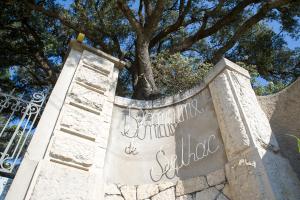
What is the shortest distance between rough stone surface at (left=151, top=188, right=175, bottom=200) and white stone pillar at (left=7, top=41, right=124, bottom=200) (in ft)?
2.41

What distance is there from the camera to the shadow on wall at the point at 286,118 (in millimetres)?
3412

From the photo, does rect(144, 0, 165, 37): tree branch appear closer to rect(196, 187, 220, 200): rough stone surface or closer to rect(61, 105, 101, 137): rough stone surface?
rect(61, 105, 101, 137): rough stone surface

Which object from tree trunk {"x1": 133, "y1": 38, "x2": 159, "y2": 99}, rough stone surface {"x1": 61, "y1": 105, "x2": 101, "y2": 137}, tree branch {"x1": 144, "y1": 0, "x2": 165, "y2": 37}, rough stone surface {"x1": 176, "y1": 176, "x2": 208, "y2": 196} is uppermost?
tree branch {"x1": 144, "y1": 0, "x2": 165, "y2": 37}

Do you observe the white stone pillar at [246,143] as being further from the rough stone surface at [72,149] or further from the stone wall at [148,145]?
the rough stone surface at [72,149]

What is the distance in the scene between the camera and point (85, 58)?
4285mm

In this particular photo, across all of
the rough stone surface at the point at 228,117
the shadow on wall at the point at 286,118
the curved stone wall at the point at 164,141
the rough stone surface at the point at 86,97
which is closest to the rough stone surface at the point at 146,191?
the curved stone wall at the point at 164,141

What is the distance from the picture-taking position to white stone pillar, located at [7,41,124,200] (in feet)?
8.91

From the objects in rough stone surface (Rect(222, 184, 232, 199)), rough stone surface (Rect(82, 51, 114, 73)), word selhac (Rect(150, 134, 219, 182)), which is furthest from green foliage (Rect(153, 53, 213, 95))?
rough stone surface (Rect(222, 184, 232, 199))

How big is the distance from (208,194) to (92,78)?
2366 millimetres

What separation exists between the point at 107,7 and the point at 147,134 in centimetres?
623

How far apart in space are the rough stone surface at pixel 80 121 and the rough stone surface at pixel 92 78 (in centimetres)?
55

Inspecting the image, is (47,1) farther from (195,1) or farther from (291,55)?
(291,55)

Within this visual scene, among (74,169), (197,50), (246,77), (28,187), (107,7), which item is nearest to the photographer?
(28,187)

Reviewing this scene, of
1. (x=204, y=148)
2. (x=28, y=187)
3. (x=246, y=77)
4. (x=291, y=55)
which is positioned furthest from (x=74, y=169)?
(x=291, y=55)
